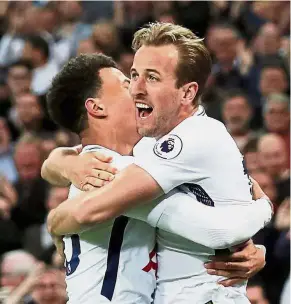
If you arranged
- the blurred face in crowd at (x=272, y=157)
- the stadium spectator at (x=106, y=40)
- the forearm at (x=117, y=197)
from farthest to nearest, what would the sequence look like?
Result: the stadium spectator at (x=106, y=40)
the blurred face in crowd at (x=272, y=157)
the forearm at (x=117, y=197)

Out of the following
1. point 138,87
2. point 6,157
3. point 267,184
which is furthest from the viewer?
point 6,157

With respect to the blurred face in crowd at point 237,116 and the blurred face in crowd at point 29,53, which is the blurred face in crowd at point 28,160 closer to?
the blurred face in crowd at point 237,116

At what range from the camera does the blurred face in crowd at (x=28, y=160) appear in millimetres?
8305

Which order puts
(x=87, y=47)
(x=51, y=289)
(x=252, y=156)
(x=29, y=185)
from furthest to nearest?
(x=87, y=47) → (x=29, y=185) → (x=252, y=156) → (x=51, y=289)

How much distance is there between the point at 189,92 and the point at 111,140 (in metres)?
0.44

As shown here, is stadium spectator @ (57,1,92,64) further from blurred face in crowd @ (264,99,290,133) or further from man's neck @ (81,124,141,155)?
man's neck @ (81,124,141,155)

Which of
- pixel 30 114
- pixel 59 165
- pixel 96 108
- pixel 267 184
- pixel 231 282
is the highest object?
pixel 96 108

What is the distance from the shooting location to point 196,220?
335 centimetres

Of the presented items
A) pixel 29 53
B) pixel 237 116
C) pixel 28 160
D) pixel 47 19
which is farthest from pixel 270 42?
pixel 47 19

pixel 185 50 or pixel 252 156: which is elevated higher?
pixel 185 50

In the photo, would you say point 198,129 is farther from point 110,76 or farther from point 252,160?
point 252,160

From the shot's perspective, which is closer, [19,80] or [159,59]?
[159,59]

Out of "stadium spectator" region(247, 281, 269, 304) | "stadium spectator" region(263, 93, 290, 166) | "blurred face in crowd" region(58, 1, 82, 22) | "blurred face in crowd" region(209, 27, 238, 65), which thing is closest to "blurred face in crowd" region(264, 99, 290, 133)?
"stadium spectator" region(263, 93, 290, 166)

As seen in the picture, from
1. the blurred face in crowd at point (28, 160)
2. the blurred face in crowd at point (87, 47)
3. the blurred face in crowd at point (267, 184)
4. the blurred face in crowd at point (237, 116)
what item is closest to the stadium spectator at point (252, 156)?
the blurred face in crowd at point (267, 184)
